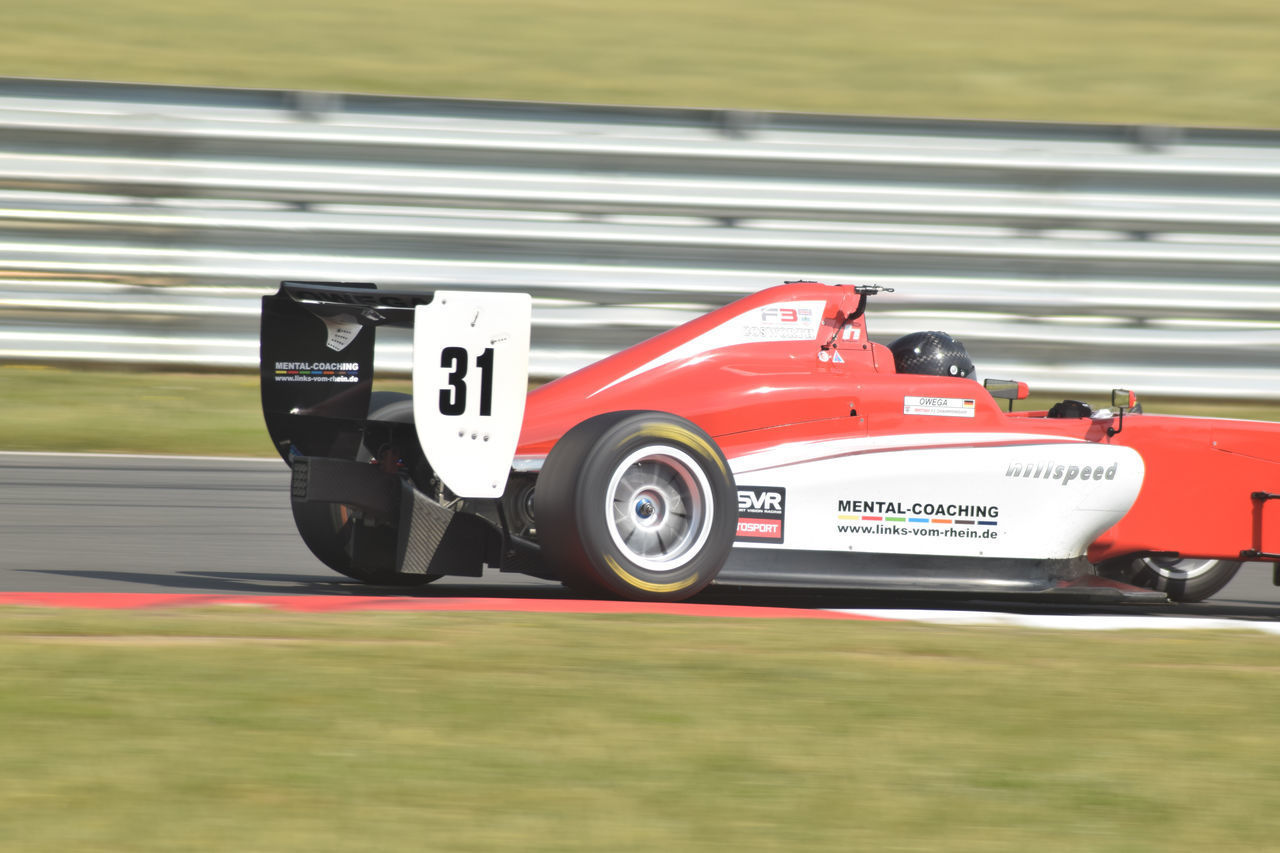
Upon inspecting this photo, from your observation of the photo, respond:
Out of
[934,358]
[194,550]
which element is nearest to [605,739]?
[934,358]

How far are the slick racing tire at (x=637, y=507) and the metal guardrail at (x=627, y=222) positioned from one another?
5.19m

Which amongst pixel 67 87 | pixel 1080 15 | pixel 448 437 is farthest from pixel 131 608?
pixel 1080 15

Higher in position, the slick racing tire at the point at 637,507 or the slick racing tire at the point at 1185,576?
the slick racing tire at the point at 637,507

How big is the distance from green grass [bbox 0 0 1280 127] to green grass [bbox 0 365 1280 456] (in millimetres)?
2719

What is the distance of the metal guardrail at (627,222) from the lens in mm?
10656

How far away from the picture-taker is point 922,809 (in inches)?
124

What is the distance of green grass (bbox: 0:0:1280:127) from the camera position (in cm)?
1233

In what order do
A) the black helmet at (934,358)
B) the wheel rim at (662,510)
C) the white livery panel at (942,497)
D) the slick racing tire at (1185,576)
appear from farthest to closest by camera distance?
the slick racing tire at (1185,576) < the black helmet at (934,358) < the white livery panel at (942,497) < the wheel rim at (662,510)

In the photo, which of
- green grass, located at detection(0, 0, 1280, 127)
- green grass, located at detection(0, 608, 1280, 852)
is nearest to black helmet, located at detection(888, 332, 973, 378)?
green grass, located at detection(0, 608, 1280, 852)

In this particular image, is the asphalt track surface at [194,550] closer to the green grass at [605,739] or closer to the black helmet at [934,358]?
the black helmet at [934,358]

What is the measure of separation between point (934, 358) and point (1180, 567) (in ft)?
5.38

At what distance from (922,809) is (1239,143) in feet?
30.9

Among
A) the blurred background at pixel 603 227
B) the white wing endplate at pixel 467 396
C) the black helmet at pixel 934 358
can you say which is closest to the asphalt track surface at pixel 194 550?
the white wing endplate at pixel 467 396

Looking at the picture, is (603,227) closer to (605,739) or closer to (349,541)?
(349,541)
